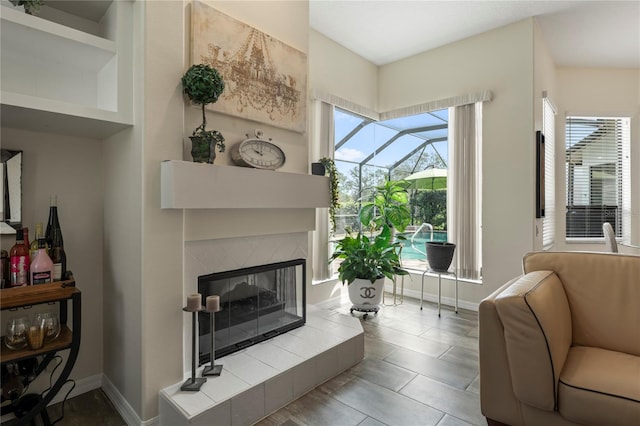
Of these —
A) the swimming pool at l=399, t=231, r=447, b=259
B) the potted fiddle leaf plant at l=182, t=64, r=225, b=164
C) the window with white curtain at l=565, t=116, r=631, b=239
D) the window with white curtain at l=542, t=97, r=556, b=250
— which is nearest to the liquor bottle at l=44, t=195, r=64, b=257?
the potted fiddle leaf plant at l=182, t=64, r=225, b=164

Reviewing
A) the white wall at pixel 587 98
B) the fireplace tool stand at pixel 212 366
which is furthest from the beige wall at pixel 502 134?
the fireplace tool stand at pixel 212 366

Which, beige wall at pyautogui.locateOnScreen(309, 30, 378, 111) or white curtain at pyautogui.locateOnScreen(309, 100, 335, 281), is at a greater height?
beige wall at pyautogui.locateOnScreen(309, 30, 378, 111)

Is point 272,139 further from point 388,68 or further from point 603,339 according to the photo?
point 388,68

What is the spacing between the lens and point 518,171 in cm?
355

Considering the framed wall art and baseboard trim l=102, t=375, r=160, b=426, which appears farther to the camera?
the framed wall art

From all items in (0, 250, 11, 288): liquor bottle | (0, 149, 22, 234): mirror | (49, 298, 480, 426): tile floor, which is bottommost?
(49, 298, 480, 426): tile floor

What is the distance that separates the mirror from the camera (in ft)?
6.11

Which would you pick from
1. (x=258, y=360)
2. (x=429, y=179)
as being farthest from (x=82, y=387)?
(x=429, y=179)

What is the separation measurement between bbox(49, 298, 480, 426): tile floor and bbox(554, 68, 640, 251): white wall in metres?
2.91

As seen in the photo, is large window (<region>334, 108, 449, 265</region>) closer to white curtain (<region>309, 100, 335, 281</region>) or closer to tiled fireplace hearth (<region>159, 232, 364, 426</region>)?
white curtain (<region>309, 100, 335, 281</region>)

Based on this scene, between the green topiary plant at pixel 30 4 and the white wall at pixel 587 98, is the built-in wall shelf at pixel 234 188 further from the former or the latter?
the white wall at pixel 587 98

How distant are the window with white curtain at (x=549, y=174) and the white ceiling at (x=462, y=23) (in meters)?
0.78

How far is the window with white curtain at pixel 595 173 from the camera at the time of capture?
4.82m

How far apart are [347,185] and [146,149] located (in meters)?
2.74
